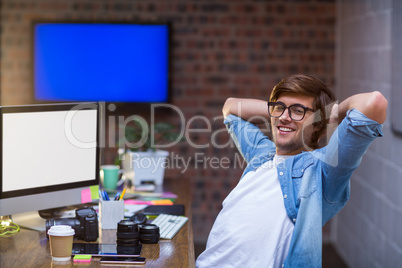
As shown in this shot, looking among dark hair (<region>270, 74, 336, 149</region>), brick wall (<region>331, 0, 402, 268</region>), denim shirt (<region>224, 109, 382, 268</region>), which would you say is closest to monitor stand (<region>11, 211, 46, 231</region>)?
denim shirt (<region>224, 109, 382, 268</region>)

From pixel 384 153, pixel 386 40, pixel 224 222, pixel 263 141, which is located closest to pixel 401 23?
pixel 386 40

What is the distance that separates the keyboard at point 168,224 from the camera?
200 centimetres

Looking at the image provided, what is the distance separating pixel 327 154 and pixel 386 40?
5.31 ft

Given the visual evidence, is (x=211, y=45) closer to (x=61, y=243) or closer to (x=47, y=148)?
(x=47, y=148)

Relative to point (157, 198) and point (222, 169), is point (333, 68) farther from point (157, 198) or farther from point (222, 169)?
point (157, 198)

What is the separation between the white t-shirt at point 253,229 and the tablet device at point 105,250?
→ 26 cm

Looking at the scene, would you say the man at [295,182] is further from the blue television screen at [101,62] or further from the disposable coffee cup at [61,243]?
the blue television screen at [101,62]

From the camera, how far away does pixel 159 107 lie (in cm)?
414

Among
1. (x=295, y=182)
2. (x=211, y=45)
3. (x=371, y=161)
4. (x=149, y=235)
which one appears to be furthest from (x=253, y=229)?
(x=211, y=45)

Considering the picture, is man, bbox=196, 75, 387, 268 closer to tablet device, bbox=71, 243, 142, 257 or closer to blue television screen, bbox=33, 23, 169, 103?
tablet device, bbox=71, 243, 142, 257

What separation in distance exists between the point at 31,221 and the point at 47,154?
28 cm

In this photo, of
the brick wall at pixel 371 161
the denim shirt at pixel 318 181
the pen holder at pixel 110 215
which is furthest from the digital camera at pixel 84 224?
the brick wall at pixel 371 161

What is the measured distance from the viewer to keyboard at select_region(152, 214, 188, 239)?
2.00m

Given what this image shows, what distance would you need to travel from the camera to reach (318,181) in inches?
69.6
